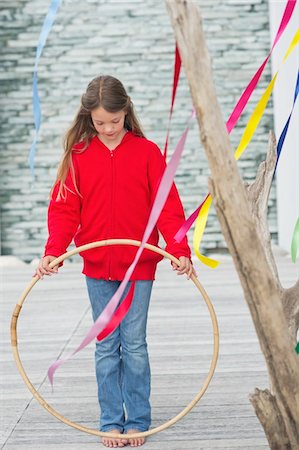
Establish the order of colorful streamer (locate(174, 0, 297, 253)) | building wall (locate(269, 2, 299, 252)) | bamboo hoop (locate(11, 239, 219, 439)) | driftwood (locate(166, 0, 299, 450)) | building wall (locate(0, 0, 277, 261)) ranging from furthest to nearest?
building wall (locate(0, 0, 277, 261)), building wall (locate(269, 2, 299, 252)), bamboo hoop (locate(11, 239, 219, 439)), colorful streamer (locate(174, 0, 297, 253)), driftwood (locate(166, 0, 299, 450))

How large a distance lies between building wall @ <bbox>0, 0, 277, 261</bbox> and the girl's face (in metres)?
5.14

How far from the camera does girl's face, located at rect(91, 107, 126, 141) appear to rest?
8.75 feet

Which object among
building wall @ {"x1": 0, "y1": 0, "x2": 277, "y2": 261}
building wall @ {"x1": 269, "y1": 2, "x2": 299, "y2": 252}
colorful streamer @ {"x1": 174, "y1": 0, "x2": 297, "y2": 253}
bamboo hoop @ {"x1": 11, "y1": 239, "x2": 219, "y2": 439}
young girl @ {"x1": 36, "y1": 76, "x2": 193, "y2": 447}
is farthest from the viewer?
building wall @ {"x1": 0, "y1": 0, "x2": 277, "y2": 261}

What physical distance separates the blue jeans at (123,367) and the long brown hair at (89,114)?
311mm

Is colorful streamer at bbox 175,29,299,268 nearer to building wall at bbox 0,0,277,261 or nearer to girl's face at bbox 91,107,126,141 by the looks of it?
girl's face at bbox 91,107,126,141

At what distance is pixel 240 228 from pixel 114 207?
0.87 metres

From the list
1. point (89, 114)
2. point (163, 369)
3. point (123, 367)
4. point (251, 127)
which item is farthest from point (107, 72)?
point (251, 127)

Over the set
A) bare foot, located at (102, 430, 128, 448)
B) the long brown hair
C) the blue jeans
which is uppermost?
the long brown hair

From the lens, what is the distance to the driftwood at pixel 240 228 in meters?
→ 1.85

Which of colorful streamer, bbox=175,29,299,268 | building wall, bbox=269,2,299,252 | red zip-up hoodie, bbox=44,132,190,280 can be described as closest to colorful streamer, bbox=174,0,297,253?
colorful streamer, bbox=175,29,299,268

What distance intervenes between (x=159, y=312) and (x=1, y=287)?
66.8 inches

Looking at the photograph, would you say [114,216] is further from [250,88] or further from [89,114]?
[250,88]

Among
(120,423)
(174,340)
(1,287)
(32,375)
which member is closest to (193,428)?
(120,423)

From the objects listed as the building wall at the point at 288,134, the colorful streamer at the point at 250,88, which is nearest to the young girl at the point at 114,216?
the colorful streamer at the point at 250,88
